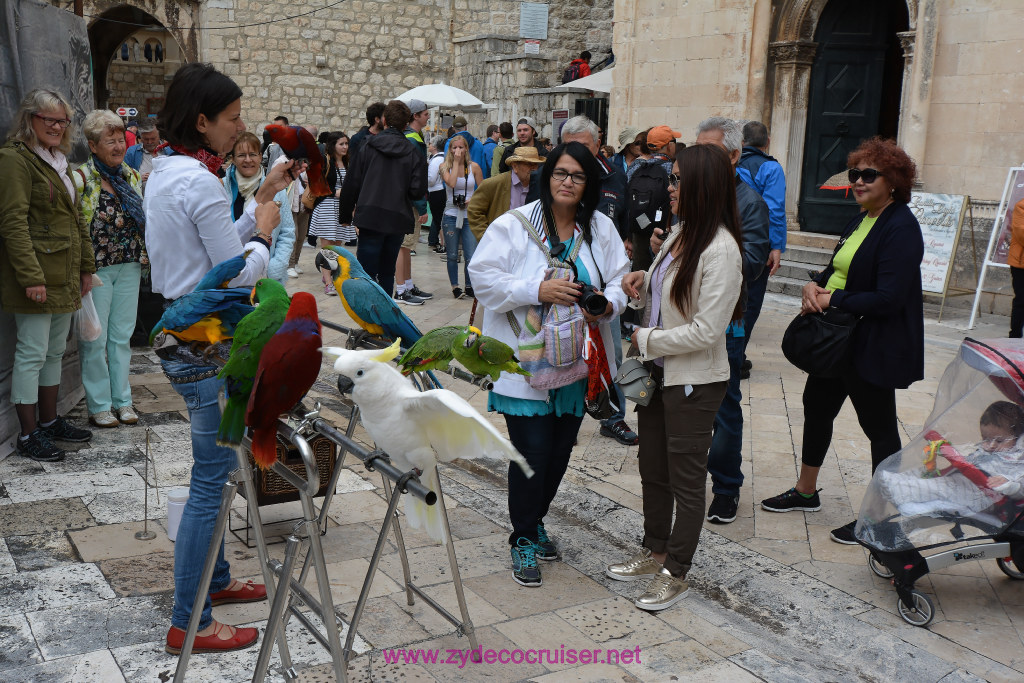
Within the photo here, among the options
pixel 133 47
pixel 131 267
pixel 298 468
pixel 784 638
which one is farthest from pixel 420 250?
pixel 133 47

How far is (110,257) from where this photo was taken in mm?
5738

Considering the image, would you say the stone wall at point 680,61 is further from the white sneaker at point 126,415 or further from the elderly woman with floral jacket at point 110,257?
the white sneaker at point 126,415

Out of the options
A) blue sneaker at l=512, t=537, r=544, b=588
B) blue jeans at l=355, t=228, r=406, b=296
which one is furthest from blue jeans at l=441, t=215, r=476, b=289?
blue sneaker at l=512, t=537, r=544, b=588

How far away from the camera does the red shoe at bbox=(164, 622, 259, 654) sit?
312 cm

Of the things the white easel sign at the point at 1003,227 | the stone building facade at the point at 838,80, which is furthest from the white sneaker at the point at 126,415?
the stone building facade at the point at 838,80

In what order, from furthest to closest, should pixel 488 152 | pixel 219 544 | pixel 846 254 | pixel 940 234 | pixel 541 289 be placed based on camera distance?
pixel 488 152
pixel 940 234
pixel 846 254
pixel 541 289
pixel 219 544

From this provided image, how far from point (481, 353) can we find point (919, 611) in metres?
2.21

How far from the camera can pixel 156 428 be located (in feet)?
19.1

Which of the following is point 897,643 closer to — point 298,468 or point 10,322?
point 298,468

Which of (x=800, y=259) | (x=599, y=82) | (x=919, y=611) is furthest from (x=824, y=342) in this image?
(x=599, y=82)

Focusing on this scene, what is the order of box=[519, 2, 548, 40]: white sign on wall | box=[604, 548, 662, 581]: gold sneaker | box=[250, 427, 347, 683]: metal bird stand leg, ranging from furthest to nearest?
box=[519, 2, 548, 40]: white sign on wall
box=[604, 548, 662, 581]: gold sneaker
box=[250, 427, 347, 683]: metal bird stand leg

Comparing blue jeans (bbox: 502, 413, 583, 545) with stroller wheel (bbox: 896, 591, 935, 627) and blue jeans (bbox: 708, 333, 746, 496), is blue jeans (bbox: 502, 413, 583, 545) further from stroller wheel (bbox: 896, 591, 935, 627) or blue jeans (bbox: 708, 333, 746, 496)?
stroller wheel (bbox: 896, 591, 935, 627)

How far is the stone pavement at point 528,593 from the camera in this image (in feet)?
10.6

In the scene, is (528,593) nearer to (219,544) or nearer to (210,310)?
(219,544)
